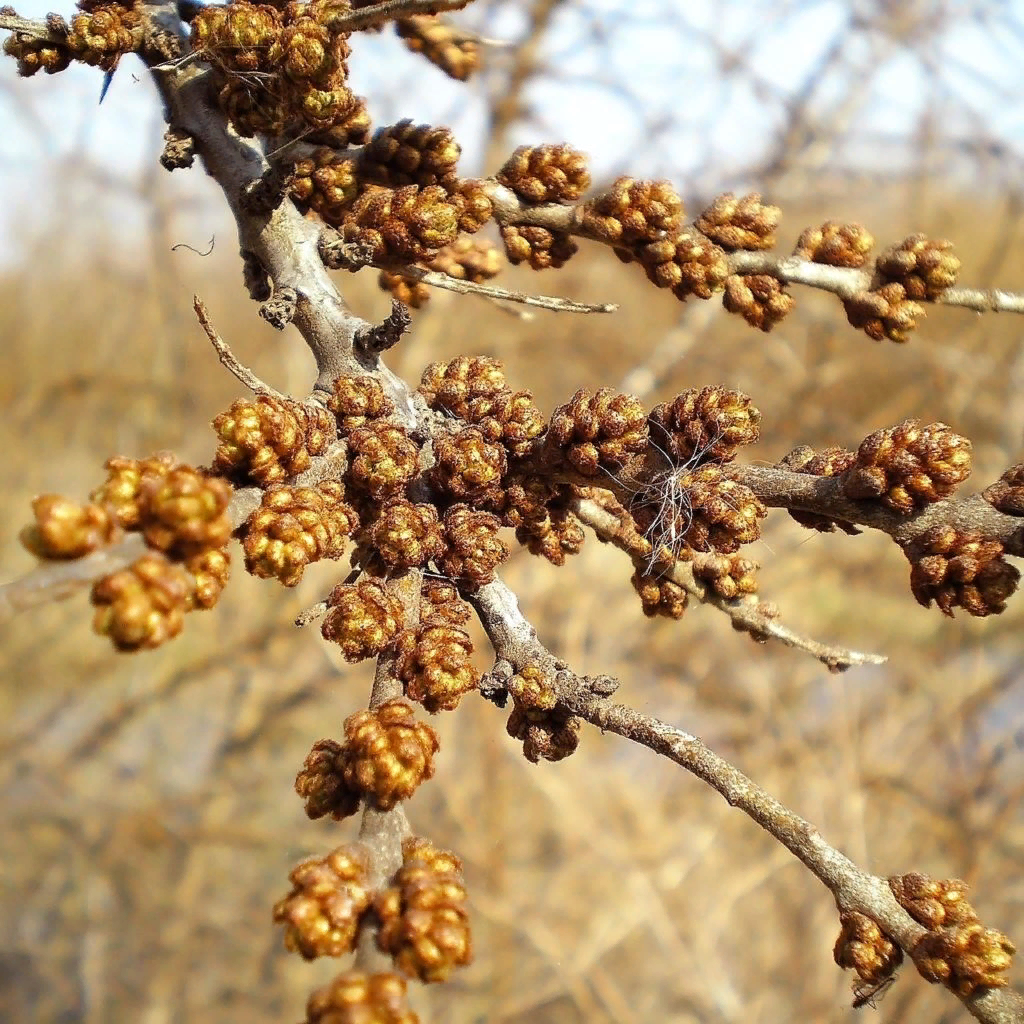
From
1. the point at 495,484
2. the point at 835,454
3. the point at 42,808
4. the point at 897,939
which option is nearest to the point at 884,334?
the point at 835,454

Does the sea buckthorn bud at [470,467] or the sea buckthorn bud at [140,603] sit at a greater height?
the sea buckthorn bud at [140,603]

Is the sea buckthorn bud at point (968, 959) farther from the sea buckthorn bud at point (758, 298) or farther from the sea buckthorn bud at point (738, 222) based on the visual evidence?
the sea buckthorn bud at point (738, 222)

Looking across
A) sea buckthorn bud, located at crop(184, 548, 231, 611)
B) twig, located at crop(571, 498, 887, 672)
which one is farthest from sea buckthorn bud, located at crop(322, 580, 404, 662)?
twig, located at crop(571, 498, 887, 672)

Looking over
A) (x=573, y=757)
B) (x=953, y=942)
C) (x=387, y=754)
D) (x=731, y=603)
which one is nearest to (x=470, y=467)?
(x=387, y=754)

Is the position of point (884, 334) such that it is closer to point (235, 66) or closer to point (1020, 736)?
point (235, 66)

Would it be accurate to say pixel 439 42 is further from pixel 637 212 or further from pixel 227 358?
pixel 227 358

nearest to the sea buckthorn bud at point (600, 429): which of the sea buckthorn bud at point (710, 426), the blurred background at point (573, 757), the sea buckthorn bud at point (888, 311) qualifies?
the sea buckthorn bud at point (710, 426)
